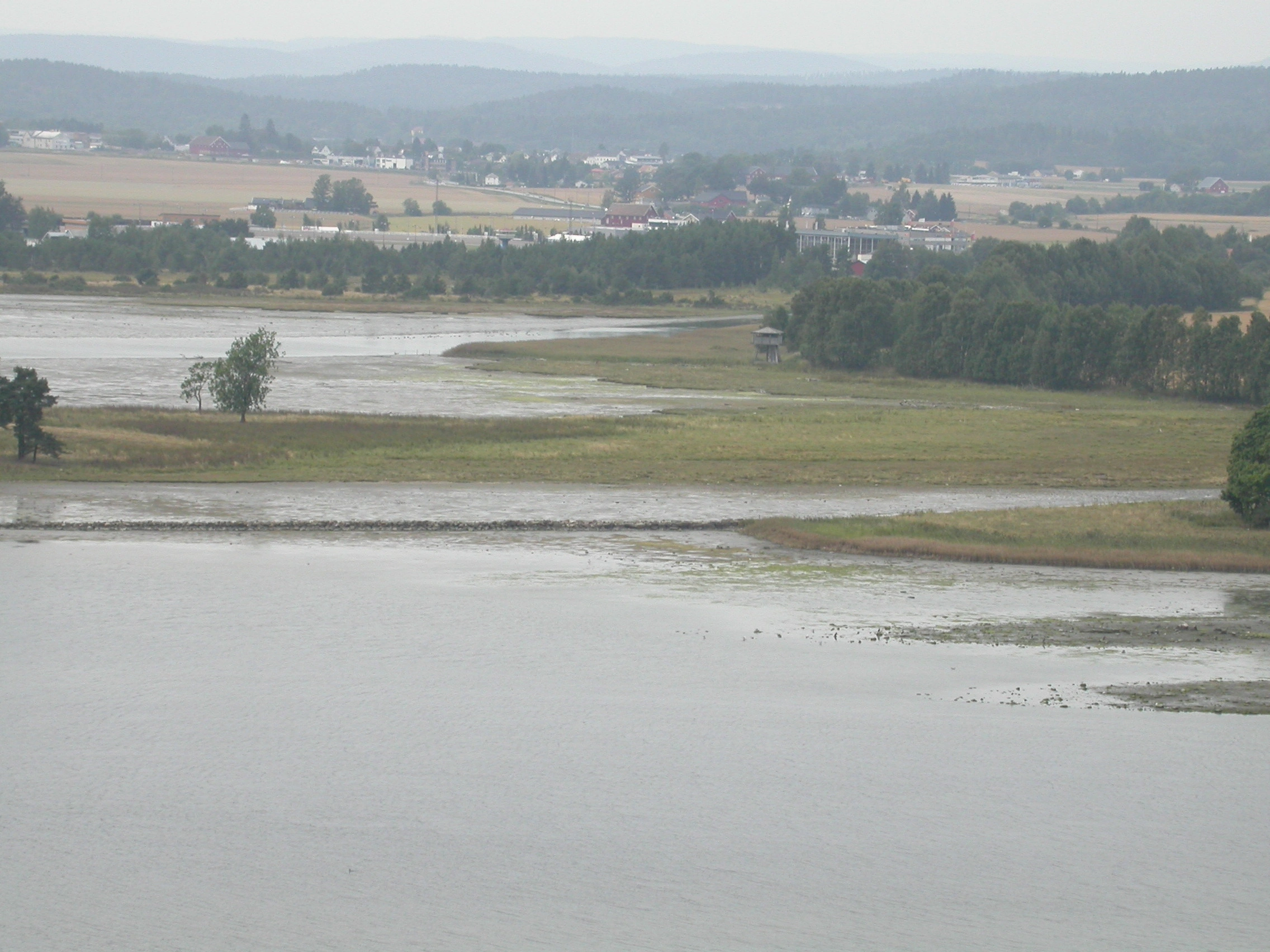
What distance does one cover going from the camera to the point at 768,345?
243ft

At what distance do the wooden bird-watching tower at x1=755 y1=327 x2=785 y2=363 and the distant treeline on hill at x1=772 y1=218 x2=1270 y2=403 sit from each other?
3.68 feet

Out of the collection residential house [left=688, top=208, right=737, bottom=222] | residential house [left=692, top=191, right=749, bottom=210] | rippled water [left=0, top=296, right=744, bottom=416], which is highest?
residential house [left=692, top=191, right=749, bottom=210]

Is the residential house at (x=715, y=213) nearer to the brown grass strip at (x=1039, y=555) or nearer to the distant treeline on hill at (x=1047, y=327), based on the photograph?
the distant treeline on hill at (x=1047, y=327)

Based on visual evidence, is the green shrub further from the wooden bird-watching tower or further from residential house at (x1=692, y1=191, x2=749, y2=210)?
residential house at (x1=692, y1=191, x2=749, y2=210)

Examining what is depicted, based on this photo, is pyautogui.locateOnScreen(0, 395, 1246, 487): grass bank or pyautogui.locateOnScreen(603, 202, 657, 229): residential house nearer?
pyautogui.locateOnScreen(0, 395, 1246, 487): grass bank

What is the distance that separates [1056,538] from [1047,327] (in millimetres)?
35880

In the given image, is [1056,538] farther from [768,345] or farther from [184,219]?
[184,219]

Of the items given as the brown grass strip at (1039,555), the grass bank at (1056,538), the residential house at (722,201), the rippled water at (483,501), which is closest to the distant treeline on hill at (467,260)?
the residential house at (722,201)

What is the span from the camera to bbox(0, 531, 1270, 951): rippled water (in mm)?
15156

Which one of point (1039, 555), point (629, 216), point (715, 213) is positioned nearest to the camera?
point (1039, 555)

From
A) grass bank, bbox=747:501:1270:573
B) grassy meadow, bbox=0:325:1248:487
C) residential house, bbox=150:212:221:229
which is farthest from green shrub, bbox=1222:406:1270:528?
residential house, bbox=150:212:221:229

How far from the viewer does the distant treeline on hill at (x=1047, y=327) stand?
6172 cm

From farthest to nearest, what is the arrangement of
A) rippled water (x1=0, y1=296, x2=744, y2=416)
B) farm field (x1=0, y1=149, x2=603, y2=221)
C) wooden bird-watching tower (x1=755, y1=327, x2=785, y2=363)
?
farm field (x1=0, y1=149, x2=603, y2=221), wooden bird-watching tower (x1=755, y1=327, x2=785, y2=363), rippled water (x1=0, y1=296, x2=744, y2=416)

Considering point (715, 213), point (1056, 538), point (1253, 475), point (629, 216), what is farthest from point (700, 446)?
point (715, 213)
